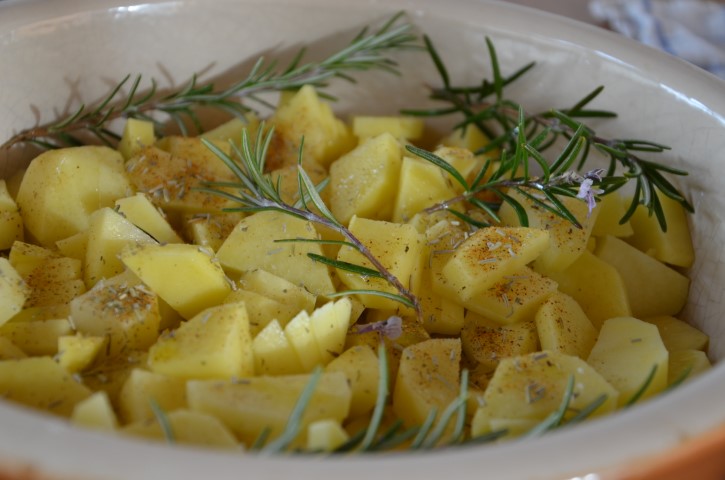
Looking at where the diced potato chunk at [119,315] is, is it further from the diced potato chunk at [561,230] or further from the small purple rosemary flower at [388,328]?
the diced potato chunk at [561,230]

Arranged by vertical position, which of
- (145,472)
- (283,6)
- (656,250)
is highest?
(283,6)

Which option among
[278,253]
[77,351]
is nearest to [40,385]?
[77,351]

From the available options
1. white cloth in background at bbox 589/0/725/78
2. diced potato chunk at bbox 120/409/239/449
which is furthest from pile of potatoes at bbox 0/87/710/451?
white cloth in background at bbox 589/0/725/78

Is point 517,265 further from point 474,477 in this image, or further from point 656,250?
point 474,477

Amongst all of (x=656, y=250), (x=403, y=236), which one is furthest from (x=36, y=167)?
(x=656, y=250)

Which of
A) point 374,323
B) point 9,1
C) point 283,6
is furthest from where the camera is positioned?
point 283,6

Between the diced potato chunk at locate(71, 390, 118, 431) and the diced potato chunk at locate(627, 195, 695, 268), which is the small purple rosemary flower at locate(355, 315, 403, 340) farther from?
the diced potato chunk at locate(627, 195, 695, 268)
